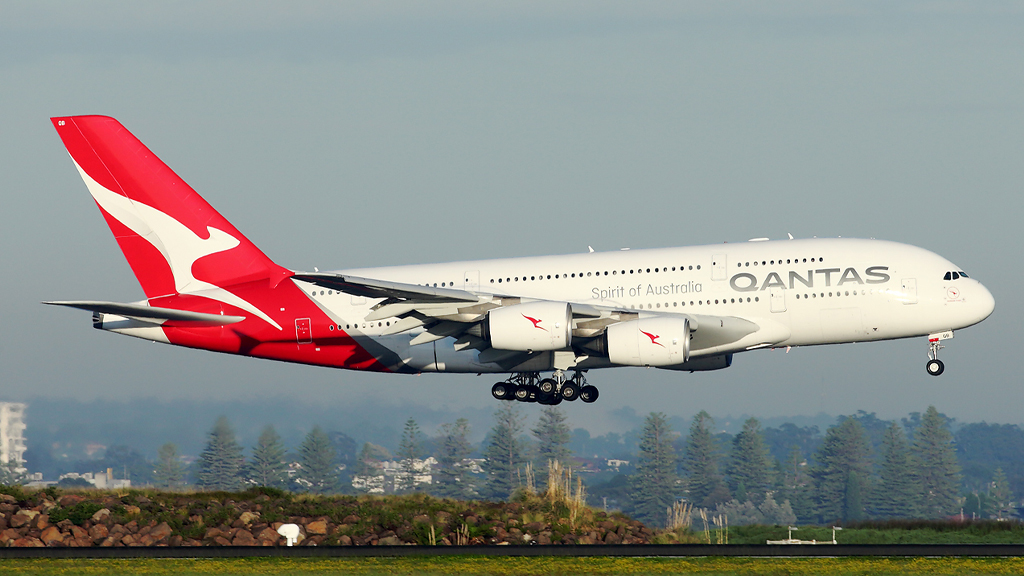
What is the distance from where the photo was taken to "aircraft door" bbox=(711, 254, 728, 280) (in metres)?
39.6

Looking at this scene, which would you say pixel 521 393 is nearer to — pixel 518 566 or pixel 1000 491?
pixel 518 566

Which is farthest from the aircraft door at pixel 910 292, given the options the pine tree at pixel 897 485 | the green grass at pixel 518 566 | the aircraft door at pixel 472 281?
the pine tree at pixel 897 485

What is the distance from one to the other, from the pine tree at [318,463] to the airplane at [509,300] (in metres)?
22.8

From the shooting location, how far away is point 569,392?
4316 centimetres

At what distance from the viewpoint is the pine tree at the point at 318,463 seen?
66.1m

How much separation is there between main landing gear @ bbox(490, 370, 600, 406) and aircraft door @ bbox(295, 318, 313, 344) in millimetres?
7321

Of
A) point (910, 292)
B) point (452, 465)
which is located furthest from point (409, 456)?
point (910, 292)

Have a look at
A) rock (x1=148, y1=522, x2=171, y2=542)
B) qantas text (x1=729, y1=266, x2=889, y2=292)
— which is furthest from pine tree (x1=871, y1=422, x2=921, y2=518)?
rock (x1=148, y1=522, x2=171, y2=542)

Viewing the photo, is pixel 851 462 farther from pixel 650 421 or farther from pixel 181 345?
pixel 181 345

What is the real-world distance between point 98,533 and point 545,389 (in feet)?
57.7

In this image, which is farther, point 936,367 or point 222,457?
point 222,457

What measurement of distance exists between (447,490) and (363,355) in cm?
2854

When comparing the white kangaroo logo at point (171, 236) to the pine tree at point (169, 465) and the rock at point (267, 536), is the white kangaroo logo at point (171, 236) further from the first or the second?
the pine tree at point (169, 465)

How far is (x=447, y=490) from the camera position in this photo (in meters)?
69.7
